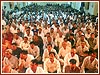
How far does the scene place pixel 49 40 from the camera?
9.87 ft

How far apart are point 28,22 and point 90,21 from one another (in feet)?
2.03

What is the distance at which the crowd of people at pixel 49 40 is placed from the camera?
2984mm

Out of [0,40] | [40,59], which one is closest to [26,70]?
[40,59]

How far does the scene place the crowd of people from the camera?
2.98m

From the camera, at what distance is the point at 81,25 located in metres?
3.03

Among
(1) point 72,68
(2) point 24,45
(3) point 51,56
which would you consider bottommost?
(1) point 72,68

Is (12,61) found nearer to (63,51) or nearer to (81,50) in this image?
(63,51)

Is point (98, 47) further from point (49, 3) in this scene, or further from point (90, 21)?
point (49, 3)

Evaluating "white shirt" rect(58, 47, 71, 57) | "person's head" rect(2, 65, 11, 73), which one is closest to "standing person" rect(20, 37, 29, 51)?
"person's head" rect(2, 65, 11, 73)

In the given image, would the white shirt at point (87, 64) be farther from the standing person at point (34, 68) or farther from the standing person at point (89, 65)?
the standing person at point (34, 68)

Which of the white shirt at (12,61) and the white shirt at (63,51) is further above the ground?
the white shirt at (63,51)

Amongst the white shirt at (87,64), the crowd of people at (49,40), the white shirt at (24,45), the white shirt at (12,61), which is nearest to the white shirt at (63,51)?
the crowd of people at (49,40)

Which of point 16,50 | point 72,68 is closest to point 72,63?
point 72,68

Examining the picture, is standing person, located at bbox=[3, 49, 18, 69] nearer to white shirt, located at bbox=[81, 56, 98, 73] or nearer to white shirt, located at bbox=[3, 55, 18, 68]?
white shirt, located at bbox=[3, 55, 18, 68]
